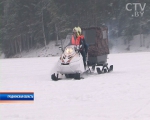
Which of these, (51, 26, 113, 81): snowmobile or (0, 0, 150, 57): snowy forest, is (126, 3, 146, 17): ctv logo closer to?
(0, 0, 150, 57): snowy forest

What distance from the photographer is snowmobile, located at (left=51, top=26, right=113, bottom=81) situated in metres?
15.1

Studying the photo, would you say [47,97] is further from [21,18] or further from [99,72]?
[21,18]

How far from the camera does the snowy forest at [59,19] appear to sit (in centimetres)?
6112

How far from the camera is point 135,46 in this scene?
6166 cm

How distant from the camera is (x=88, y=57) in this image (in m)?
17.7

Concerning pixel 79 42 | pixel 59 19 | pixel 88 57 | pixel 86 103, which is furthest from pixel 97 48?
pixel 59 19

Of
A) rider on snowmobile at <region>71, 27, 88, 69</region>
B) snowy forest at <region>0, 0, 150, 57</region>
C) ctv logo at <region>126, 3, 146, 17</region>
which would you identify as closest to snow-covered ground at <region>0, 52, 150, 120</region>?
rider on snowmobile at <region>71, 27, 88, 69</region>

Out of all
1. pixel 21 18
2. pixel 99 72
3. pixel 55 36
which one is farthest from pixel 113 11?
pixel 99 72

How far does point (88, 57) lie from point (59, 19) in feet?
153

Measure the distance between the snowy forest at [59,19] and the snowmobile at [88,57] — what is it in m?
41.3

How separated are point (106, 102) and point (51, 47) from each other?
5834 centimetres

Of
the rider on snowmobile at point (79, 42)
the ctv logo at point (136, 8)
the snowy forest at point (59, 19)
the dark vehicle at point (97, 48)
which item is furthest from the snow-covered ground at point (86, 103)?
the snowy forest at point (59, 19)

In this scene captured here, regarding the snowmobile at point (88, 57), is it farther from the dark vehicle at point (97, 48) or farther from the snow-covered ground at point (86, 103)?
the snow-covered ground at point (86, 103)

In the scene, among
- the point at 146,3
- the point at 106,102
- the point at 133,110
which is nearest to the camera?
the point at 133,110
